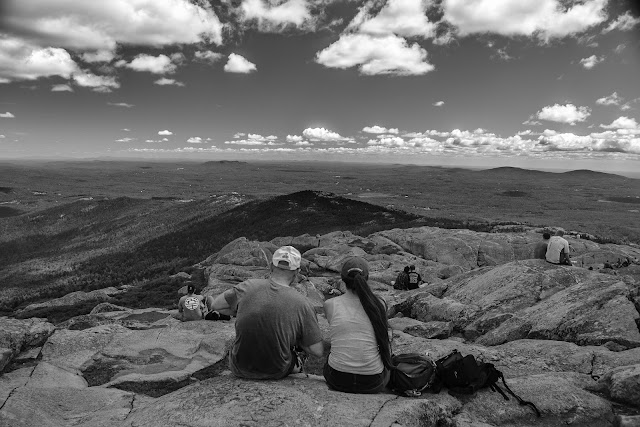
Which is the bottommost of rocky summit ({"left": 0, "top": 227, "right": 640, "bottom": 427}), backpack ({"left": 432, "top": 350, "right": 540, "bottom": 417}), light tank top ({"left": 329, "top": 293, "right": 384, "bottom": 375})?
rocky summit ({"left": 0, "top": 227, "right": 640, "bottom": 427})

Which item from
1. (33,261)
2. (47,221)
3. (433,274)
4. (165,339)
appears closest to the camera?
(165,339)

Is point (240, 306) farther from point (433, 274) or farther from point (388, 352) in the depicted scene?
point (433, 274)

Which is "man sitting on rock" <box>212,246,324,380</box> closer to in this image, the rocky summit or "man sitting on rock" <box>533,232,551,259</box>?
the rocky summit

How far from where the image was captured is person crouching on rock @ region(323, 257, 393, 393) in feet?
21.4

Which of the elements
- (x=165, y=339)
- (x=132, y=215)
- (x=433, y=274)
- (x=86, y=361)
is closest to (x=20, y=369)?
(x=86, y=361)

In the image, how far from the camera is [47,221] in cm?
15062

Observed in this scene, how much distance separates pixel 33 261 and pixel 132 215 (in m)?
44.7

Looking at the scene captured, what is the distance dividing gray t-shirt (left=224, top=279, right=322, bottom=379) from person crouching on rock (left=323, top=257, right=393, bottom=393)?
50cm

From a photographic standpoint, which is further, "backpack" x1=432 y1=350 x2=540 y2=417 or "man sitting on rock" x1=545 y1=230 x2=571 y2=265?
"man sitting on rock" x1=545 y1=230 x2=571 y2=265

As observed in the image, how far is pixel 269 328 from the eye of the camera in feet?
21.2

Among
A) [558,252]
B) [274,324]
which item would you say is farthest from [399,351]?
[558,252]

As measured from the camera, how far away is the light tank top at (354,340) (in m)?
6.57

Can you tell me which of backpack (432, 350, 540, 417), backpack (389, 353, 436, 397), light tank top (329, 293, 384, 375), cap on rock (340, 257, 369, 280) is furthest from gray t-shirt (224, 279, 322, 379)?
backpack (432, 350, 540, 417)

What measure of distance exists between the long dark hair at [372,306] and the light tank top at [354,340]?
0.30ft
